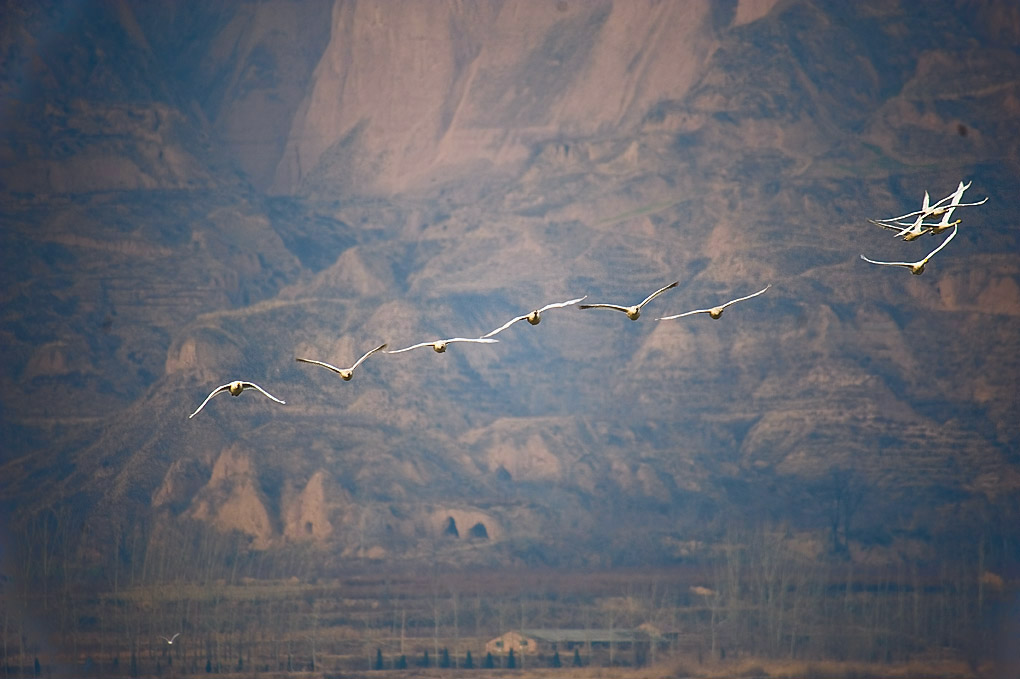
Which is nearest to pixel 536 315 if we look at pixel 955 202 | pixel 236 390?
pixel 236 390

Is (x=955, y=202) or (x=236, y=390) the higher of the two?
(x=955, y=202)

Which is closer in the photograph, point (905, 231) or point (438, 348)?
point (905, 231)

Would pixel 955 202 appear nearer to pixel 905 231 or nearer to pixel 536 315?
pixel 905 231

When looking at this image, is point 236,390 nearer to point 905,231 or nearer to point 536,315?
point 536,315

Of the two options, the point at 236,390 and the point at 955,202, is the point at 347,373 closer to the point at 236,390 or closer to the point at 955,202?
the point at 236,390

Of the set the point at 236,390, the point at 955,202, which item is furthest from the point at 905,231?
the point at 236,390

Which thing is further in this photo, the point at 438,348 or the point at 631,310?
the point at 438,348

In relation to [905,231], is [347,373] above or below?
below
